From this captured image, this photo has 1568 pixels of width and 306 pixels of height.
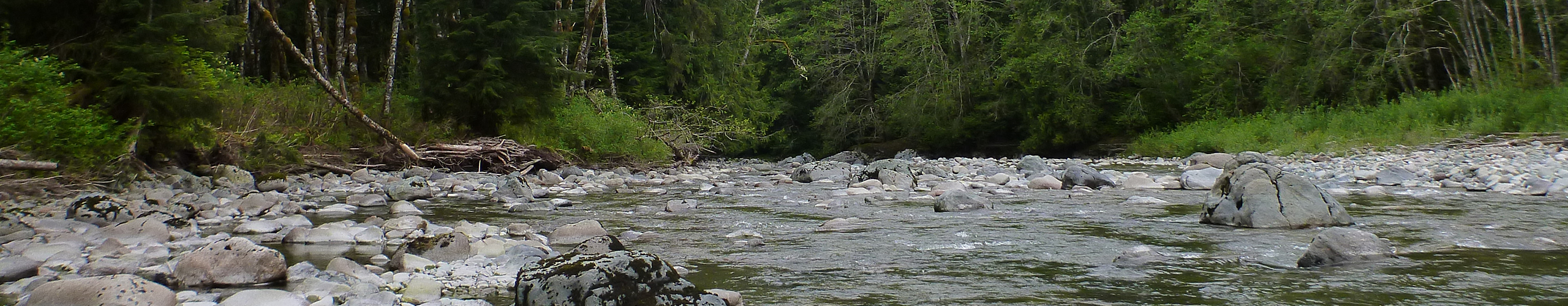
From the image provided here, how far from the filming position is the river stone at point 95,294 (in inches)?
93.7

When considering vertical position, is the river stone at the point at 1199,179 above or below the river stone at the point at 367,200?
below

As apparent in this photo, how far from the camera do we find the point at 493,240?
157 inches

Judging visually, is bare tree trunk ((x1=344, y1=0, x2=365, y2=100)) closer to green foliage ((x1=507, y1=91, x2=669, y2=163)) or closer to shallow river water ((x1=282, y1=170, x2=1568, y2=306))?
green foliage ((x1=507, y1=91, x2=669, y2=163))

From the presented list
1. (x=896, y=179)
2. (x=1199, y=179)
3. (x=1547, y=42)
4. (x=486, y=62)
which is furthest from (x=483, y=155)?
(x=1547, y=42)

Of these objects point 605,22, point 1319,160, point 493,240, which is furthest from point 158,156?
point 1319,160

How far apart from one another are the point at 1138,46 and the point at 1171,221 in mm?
16237

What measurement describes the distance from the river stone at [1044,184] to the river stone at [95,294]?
22.0 ft

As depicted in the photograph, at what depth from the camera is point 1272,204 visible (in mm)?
4582

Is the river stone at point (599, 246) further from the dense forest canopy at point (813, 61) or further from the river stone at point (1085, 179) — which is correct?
the river stone at point (1085, 179)

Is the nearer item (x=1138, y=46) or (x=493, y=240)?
(x=493, y=240)

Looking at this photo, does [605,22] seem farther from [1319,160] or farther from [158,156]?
[1319,160]

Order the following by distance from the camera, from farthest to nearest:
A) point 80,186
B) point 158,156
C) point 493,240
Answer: point 158,156 → point 80,186 → point 493,240

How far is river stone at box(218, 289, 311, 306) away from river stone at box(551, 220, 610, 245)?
188 centimetres

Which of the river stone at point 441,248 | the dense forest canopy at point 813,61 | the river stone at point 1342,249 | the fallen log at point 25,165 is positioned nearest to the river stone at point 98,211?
the fallen log at point 25,165
